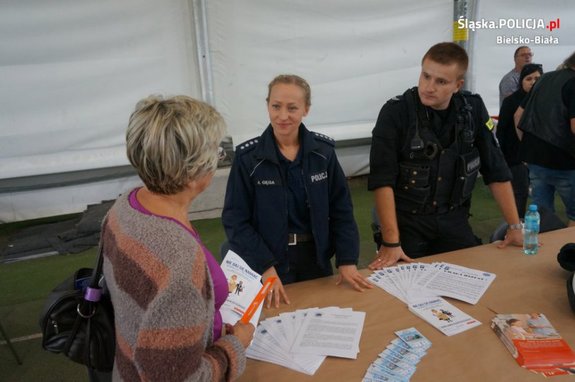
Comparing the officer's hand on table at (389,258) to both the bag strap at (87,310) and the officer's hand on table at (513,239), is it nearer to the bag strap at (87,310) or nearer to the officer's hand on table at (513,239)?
the officer's hand on table at (513,239)

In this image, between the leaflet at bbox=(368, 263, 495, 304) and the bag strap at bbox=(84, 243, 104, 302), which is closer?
the bag strap at bbox=(84, 243, 104, 302)

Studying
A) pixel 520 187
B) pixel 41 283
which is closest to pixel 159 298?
pixel 41 283

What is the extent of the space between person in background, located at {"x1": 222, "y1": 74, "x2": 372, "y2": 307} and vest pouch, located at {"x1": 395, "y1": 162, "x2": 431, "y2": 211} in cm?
36

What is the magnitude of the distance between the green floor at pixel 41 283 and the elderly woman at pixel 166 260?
1.77 meters

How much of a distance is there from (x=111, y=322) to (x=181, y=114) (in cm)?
55

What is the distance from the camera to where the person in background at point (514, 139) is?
3789 millimetres

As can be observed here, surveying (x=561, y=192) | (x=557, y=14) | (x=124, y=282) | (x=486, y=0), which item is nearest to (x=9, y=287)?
(x=124, y=282)

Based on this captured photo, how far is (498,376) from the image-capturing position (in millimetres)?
1164

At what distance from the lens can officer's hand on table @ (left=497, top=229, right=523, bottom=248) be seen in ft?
6.65

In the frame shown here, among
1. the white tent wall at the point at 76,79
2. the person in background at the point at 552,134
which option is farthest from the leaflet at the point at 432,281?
the white tent wall at the point at 76,79

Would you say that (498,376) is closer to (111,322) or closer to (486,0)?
(111,322)

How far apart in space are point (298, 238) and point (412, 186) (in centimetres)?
64

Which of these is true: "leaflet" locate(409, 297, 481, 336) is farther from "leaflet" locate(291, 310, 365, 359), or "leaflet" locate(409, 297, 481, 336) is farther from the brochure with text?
"leaflet" locate(291, 310, 365, 359)

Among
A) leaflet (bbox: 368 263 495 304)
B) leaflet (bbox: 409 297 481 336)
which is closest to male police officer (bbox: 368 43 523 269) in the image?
leaflet (bbox: 368 263 495 304)
